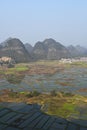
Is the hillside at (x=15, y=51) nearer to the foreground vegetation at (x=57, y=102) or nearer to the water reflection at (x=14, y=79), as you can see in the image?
the water reflection at (x=14, y=79)

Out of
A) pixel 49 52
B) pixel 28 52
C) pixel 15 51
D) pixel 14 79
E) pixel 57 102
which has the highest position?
pixel 15 51

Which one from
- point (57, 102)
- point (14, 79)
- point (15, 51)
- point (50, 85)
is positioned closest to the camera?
point (57, 102)

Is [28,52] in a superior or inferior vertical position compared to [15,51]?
inferior

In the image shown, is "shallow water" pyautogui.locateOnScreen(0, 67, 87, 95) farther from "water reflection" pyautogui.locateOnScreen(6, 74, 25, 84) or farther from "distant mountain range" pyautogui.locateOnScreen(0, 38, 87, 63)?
"distant mountain range" pyautogui.locateOnScreen(0, 38, 87, 63)

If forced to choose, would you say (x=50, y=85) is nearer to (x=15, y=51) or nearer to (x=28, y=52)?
(x=15, y=51)

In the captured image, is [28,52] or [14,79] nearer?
[14,79]

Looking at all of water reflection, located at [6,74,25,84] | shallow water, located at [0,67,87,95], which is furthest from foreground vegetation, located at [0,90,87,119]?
water reflection, located at [6,74,25,84]

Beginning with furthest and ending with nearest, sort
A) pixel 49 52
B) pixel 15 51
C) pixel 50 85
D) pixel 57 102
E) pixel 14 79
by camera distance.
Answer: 1. pixel 49 52
2. pixel 15 51
3. pixel 14 79
4. pixel 50 85
5. pixel 57 102

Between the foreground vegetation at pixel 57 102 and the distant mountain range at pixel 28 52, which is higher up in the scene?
the distant mountain range at pixel 28 52

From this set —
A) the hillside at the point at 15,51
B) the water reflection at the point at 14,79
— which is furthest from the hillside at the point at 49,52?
the water reflection at the point at 14,79

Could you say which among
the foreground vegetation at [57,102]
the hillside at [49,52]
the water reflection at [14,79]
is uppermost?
the hillside at [49,52]

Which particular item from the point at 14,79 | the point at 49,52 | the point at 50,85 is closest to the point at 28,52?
the point at 49,52

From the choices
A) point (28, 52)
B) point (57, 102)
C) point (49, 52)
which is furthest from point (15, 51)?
point (57, 102)

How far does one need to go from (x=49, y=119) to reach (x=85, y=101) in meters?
14.5
